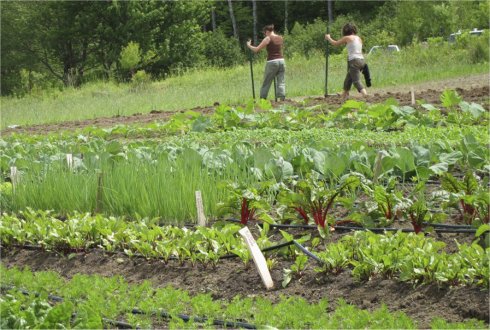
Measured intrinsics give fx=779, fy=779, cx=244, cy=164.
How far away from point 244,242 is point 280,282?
0.36 m

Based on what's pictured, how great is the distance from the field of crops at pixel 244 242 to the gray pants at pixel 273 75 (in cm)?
700

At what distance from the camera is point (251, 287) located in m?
4.03

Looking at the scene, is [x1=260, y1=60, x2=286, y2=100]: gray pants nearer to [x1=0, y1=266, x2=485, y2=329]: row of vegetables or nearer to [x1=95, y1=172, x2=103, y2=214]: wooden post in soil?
Result: [x1=95, y1=172, x2=103, y2=214]: wooden post in soil

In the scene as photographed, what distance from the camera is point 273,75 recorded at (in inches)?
572

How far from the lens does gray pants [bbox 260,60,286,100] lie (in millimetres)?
14336

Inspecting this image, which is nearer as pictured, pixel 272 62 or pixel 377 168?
pixel 377 168

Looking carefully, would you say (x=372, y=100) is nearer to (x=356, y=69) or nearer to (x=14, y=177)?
(x=356, y=69)

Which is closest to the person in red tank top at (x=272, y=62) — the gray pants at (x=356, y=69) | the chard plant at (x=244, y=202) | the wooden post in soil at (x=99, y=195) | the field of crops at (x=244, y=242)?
the gray pants at (x=356, y=69)

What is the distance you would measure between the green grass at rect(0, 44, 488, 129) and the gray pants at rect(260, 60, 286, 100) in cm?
128

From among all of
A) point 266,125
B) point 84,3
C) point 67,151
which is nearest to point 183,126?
point 266,125

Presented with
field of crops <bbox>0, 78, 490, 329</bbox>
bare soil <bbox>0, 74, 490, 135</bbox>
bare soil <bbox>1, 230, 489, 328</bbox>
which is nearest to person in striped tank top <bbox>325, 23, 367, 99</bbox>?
bare soil <bbox>0, 74, 490, 135</bbox>

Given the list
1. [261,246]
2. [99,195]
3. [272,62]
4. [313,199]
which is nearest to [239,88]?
[272,62]

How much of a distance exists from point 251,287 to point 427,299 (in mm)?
928

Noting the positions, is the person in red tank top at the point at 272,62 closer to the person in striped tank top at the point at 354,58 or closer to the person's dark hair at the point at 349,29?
the person in striped tank top at the point at 354,58
